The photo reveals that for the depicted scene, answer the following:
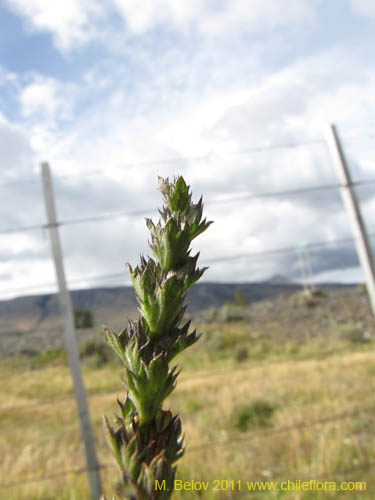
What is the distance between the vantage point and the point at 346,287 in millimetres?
10820

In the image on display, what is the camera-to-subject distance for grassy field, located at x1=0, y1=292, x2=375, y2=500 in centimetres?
368

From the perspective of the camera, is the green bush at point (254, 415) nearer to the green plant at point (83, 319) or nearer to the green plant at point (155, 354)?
the green plant at point (83, 319)

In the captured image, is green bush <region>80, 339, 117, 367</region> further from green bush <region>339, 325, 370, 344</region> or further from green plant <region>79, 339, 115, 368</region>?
green bush <region>339, 325, 370, 344</region>

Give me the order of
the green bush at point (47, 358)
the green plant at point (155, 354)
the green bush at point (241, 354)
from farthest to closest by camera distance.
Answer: the green bush at point (241, 354) → the green bush at point (47, 358) → the green plant at point (155, 354)

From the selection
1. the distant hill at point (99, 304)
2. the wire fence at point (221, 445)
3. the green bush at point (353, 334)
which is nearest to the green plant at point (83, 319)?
the distant hill at point (99, 304)

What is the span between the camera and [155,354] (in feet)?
1.17

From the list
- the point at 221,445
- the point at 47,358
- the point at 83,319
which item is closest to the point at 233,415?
the point at 221,445

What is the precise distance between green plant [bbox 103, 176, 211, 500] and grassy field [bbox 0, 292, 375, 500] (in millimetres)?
1046

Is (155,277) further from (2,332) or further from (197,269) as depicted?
(2,332)

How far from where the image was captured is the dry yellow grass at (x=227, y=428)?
12.1ft

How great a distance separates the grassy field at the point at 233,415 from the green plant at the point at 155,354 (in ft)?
3.43

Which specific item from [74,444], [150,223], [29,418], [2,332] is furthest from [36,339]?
[150,223]

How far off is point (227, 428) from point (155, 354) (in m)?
5.90

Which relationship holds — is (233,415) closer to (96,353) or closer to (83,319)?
(96,353)
